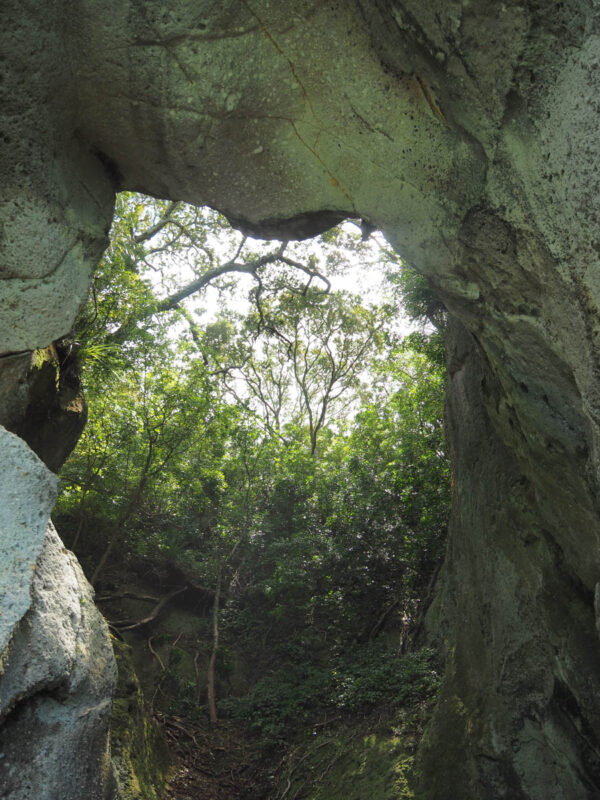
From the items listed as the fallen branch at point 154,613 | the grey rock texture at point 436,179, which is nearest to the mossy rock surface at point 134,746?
the grey rock texture at point 436,179

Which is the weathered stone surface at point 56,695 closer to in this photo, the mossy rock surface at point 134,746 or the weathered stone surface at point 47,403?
the weathered stone surface at point 47,403

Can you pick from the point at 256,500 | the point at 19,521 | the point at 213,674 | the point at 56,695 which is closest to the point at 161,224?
the point at 256,500

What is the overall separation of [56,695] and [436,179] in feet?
11.6

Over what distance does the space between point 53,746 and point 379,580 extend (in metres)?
7.15

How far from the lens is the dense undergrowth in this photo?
6.15m

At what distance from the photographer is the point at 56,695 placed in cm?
285

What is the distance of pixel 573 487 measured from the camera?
141 inches

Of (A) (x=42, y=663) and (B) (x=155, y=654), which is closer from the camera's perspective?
(A) (x=42, y=663)

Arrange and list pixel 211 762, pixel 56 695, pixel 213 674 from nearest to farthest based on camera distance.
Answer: pixel 56 695, pixel 211 762, pixel 213 674

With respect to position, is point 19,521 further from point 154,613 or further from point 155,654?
point 154,613

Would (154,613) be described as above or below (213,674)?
above

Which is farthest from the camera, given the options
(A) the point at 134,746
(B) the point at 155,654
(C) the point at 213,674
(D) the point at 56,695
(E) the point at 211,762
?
(B) the point at 155,654

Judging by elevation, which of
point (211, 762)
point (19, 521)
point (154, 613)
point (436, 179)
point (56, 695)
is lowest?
point (211, 762)

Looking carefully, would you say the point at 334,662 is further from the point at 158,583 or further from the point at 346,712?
the point at 158,583
